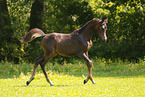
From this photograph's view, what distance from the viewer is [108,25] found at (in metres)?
20.0

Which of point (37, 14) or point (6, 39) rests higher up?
point (37, 14)

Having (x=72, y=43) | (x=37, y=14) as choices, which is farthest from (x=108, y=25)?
(x=72, y=43)

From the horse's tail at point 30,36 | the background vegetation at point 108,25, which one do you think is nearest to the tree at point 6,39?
the background vegetation at point 108,25

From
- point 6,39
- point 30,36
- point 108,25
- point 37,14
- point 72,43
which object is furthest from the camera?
point 37,14

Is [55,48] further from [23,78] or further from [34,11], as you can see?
[34,11]

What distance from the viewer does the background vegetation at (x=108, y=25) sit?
19.1 meters

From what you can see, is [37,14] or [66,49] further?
[37,14]

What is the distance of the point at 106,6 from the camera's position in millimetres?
19812

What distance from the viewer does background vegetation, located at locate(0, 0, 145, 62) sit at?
19094 millimetres

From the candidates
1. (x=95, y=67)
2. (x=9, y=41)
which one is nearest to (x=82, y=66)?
(x=95, y=67)

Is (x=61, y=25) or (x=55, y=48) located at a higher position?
(x=55, y=48)

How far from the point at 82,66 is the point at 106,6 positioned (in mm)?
5283

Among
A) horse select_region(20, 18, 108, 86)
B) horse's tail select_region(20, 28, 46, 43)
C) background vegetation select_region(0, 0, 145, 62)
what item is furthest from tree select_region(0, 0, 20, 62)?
horse select_region(20, 18, 108, 86)

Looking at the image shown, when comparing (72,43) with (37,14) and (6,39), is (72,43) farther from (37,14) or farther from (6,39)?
(37,14)
